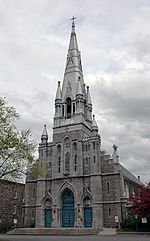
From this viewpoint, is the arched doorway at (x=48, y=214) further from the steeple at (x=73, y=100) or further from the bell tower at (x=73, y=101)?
the steeple at (x=73, y=100)

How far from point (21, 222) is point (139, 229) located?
24310 mm

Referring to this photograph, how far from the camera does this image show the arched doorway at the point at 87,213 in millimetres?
44344

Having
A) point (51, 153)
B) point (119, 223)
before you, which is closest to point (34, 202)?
point (51, 153)

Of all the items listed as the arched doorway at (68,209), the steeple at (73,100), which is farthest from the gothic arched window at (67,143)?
the arched doorway at (68,209)

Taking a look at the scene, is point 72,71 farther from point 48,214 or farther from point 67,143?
point 48,214

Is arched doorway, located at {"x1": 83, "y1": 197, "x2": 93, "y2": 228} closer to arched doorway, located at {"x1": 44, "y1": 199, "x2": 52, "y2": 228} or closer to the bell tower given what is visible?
arched doorway, located at {"x1": 44, "y1": 199, "x2": 52, "y2": 228}

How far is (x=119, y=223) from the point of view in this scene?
1635 inches

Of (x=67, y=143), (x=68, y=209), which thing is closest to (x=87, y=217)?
(x=68, y=209)

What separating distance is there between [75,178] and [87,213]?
561cm

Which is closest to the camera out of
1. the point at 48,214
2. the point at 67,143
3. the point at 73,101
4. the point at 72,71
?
the point at 48,214

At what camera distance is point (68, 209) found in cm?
4672

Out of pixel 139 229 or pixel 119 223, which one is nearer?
pixel 139 229

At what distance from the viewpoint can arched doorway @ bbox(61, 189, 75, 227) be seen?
150ft

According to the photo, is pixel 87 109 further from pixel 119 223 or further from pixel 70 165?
pixel 119 223
